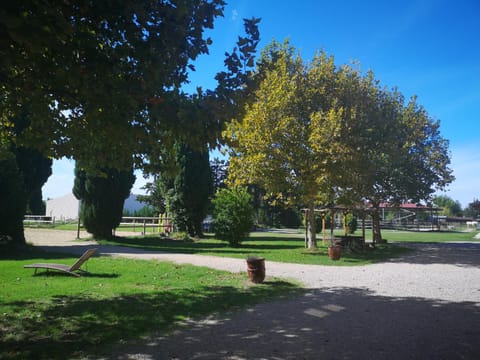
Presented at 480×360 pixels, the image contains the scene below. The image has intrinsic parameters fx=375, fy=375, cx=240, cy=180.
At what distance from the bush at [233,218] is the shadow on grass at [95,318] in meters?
12.6

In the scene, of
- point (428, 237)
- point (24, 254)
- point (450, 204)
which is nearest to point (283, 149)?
point (24, 254)

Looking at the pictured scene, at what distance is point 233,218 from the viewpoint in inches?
833

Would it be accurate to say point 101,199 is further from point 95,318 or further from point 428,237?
point 428,237

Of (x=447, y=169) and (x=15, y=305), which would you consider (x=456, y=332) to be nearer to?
(x=15, y=305)

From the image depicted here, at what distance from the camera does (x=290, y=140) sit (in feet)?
58.0

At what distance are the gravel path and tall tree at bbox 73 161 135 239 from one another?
15.7 metres

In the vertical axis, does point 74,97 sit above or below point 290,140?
below

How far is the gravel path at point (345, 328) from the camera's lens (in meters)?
4.58

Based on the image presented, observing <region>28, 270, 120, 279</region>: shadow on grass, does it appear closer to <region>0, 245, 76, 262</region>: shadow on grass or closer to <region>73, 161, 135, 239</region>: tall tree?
<region>0, 245, 76, 262</region>: shadow on grass

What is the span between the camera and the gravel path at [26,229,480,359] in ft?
15.0

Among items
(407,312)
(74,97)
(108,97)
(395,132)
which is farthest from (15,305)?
(395,132)

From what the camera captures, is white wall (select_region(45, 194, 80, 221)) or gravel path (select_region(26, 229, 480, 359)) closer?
gravel path (select_region(26, 229, 480, 359))

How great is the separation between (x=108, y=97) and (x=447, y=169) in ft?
84.7

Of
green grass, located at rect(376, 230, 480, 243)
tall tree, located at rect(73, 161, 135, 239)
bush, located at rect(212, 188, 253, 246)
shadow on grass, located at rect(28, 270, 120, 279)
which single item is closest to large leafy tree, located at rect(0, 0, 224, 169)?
shadow on grass, located at rect(28, 270, 120, 279)
